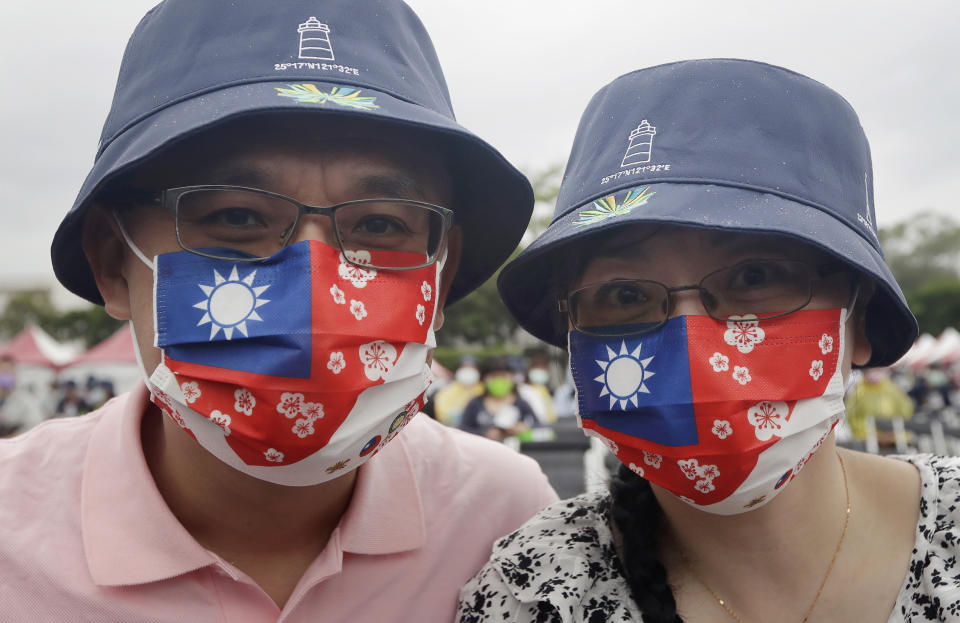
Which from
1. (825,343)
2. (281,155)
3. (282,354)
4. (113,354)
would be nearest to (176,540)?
(282,354)

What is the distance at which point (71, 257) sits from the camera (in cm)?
180

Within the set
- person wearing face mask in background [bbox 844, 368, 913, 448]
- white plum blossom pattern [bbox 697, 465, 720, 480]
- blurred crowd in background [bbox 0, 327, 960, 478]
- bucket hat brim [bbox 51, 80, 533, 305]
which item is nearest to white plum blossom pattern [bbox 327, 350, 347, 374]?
bucket hat brim [bbox 51, 80, 533, 305]

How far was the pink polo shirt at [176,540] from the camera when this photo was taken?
1.59 meters

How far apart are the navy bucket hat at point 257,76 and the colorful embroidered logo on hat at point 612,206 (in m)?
0.23

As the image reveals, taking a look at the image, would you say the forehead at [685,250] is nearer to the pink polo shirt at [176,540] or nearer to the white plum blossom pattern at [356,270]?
the white plum blossom pattern at [356,270]

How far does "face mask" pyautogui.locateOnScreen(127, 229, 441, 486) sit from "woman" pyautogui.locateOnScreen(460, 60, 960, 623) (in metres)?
0.48

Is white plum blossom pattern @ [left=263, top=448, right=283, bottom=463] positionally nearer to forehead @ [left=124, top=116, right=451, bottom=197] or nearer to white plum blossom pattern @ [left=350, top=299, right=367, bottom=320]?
white plum blossom pattern @ [left=350, top=299, right=367, bottom=320]

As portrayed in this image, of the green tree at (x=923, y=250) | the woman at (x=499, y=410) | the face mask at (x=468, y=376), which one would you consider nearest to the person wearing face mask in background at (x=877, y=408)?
the woman at (x=499, y=410)

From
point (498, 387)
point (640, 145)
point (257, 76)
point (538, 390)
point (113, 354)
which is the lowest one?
point (538, 390)

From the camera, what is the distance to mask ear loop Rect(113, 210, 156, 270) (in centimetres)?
160

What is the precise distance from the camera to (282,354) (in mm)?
1439

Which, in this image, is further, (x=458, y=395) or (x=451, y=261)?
(x=458, y=395)

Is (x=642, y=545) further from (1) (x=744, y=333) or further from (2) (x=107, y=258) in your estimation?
(2) (x=107, y=258)

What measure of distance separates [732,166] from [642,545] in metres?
0.97
